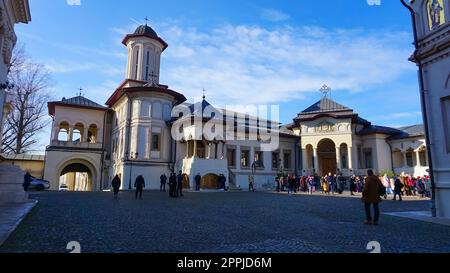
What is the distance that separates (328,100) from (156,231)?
36.1m

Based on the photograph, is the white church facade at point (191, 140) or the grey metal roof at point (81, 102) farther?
the grey metal roof at point (81, 102)

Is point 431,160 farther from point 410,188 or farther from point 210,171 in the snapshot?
point 210,171

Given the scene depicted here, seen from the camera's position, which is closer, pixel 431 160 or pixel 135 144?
pixel 431 160

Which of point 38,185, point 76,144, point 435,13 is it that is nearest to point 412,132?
point 435,13

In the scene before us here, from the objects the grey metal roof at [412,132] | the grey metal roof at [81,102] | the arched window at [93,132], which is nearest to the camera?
the grey metal roof at [412,132]

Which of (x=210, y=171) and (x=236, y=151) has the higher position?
(x=236, y=151)

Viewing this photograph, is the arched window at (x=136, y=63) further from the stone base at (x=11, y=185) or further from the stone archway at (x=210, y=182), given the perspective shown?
the stone base at (x=11, y=185)

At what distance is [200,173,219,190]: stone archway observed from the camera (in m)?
30.7

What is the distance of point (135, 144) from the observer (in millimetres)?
31500

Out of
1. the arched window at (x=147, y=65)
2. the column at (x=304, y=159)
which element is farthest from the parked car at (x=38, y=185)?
the column at (x=304, y=159)

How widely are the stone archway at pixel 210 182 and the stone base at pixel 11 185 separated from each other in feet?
59.7

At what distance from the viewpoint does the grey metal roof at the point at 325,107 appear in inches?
1484

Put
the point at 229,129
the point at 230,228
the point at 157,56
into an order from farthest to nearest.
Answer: the point at 157,56 → the point at 229,129 → the point at 230,228
